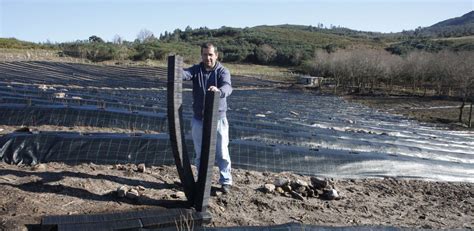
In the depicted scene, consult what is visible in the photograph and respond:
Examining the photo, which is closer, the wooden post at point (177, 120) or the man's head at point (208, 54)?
the wooden post at point (177, 120)

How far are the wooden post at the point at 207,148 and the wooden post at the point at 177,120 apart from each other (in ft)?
0.68

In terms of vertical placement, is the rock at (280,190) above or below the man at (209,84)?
below

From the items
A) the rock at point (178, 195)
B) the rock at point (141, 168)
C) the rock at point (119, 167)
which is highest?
the rock at point (141, 168)

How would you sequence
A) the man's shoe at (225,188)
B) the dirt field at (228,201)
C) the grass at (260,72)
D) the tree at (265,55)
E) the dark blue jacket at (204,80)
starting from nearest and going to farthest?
the dirt field at (228,201) → the dark blue jacket at (204,80) → the man's shoe at (225,188) → the grass at (260,72) → the tree at (265,55)

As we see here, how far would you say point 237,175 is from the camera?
19.5ft

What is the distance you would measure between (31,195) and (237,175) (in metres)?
2.60

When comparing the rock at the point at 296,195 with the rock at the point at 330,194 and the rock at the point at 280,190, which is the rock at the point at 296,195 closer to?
the rock at the point at 280,190

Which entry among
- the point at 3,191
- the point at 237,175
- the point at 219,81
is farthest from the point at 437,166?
the point at 3,191

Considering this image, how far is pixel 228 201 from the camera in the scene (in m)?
4.86

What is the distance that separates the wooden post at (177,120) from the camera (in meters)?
4.34

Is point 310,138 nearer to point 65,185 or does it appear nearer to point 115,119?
point 115,119

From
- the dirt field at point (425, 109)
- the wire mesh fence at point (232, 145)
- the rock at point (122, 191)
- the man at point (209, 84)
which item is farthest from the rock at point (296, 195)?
the dirt field at point (425, 109)

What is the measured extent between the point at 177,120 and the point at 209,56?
0.77m

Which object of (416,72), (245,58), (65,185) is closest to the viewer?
(65,185)
